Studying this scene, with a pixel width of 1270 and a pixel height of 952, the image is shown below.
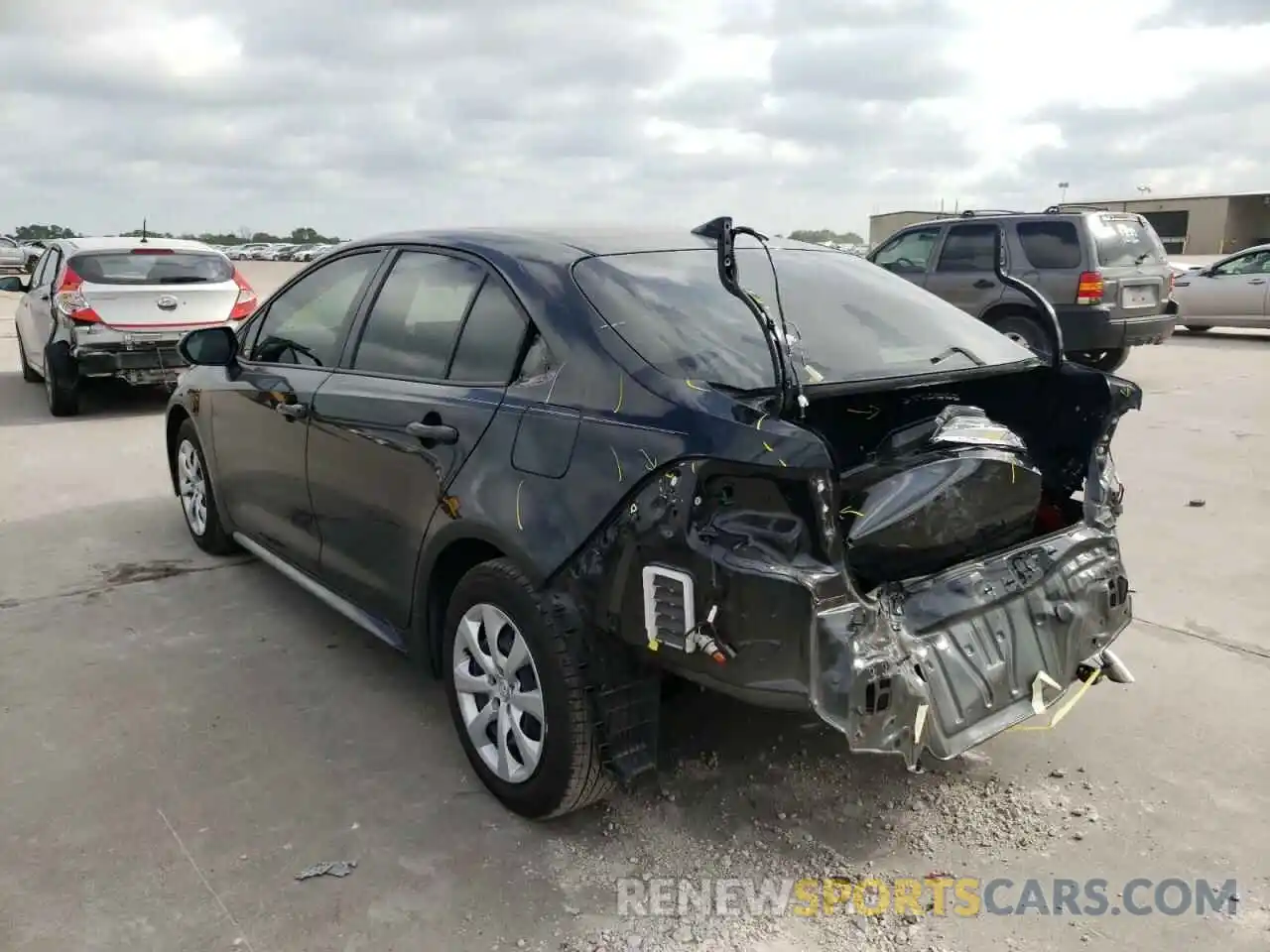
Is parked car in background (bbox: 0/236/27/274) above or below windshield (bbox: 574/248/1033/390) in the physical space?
above

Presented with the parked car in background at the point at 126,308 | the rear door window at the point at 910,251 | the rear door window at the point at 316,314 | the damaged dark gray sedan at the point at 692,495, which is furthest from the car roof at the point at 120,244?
the rear door window at the point at 910,251

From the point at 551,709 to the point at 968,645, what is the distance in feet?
3.80

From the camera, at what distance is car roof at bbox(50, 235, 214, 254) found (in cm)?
967

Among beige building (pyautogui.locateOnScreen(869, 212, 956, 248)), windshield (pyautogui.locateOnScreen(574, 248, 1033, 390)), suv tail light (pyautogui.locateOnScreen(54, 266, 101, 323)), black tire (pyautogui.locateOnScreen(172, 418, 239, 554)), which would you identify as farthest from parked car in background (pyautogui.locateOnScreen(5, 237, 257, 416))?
beige building (pyautogui.locateOnScreen(869, 212, 956, 248))

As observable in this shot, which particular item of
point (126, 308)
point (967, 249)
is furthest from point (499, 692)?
point (967, 249)

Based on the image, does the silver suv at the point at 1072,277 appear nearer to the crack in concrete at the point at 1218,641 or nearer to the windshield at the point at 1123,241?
the windshield at the point at 1123,241

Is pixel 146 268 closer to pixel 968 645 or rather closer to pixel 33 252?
pixel 968 645

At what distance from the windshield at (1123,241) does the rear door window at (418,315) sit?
362 inches

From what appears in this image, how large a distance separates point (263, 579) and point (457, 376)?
231cm

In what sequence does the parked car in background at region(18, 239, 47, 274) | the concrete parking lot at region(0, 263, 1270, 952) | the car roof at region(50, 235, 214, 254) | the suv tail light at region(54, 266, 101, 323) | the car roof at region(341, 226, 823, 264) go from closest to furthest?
the concrete parking lot at region(0, 263, 1270, 952), the car roof at region(341, 226, 823, 264), the suv tail light at region(54, 266, 101, 323), the car roof at region(50, 235, 214, 254), the parked car in background at region(18, 239, 47, 274)

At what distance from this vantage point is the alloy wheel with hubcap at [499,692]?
2.89 m

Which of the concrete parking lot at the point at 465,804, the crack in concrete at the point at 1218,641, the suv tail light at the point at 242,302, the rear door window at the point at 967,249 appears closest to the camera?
the concrete parking lot at the point at 465,804

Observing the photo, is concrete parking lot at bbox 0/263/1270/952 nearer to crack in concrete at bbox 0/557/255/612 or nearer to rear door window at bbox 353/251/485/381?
crack in concrete at bbox 0/557/255/612

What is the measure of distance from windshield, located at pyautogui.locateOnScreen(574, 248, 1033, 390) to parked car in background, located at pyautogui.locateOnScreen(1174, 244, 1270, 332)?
13982 mm
